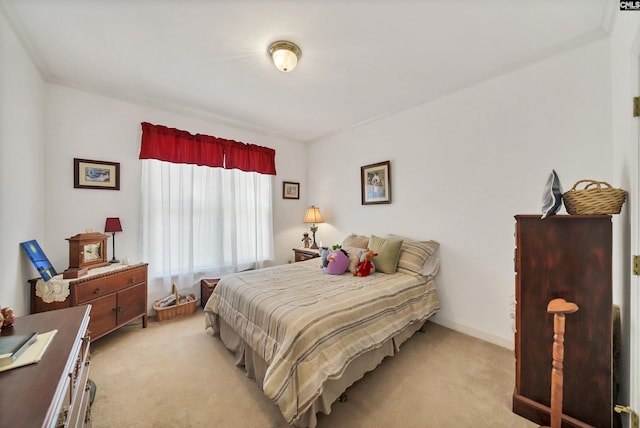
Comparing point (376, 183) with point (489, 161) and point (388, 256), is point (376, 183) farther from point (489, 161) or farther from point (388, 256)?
point (489, 161)

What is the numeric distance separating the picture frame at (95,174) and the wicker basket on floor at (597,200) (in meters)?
4.11

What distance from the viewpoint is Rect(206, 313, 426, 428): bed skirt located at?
58.8 inches

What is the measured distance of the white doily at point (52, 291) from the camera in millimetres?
1995

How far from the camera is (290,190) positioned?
4449mm

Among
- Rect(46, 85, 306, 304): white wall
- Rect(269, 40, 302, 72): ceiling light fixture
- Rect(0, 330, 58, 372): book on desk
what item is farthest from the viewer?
Rect(46, 85, 306, 304): white wall

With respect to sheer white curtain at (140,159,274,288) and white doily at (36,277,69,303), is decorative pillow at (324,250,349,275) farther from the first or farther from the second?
white doily at (36,277,69,303)

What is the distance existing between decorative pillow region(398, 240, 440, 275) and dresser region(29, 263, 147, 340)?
9.68 ft

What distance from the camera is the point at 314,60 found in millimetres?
2156

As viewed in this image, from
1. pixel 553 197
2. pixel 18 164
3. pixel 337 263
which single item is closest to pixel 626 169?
pixel 553 197

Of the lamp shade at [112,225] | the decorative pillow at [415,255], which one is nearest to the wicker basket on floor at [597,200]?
the decorative pillow at [415,255]

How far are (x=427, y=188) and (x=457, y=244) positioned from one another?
743 mm

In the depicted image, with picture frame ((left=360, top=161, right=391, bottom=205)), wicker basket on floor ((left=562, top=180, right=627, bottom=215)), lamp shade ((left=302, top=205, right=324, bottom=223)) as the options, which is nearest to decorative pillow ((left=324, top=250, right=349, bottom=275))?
picture frame ((left=360, top=161, right=391, bottom=205))

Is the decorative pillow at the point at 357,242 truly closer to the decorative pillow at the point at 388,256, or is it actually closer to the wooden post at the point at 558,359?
the decorative pillow at the point at 388,256

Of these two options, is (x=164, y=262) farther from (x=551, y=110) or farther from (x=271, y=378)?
(x=551, y=110)
